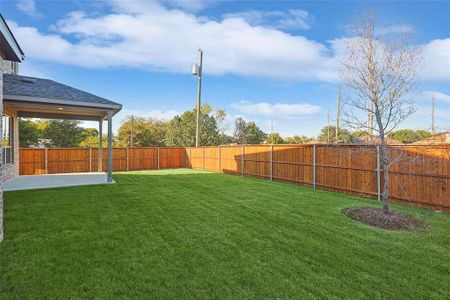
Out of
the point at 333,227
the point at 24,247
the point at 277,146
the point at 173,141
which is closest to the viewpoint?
the point at 24,247

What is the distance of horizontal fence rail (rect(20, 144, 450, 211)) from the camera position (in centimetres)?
675

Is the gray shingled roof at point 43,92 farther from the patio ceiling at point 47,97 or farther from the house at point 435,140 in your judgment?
the house at point 435,140

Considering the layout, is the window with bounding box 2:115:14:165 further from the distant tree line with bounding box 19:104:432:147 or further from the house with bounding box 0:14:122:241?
the distant tree line with bounding box 19:104:432:147

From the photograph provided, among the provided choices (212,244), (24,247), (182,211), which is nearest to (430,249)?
(212,244)

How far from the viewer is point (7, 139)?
1031 centimetres

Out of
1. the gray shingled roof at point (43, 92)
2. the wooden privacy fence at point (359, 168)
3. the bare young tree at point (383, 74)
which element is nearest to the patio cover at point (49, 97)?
A: the gray shingled roof at point (43, 92)

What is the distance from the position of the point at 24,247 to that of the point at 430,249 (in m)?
5.94

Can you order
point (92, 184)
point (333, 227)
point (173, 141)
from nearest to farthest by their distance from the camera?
point (333, 227) < point (92, 184) < point (173, 141)

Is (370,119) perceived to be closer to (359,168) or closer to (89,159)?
(359,168)

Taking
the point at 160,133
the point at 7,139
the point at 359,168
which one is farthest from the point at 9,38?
the point at 160,133

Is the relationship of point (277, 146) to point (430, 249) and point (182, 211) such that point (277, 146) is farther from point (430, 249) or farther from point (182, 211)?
point (430, 249)

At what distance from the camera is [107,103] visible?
9.81m

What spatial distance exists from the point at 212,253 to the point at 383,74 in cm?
522

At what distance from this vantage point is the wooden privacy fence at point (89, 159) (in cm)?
1426
